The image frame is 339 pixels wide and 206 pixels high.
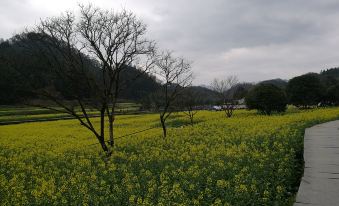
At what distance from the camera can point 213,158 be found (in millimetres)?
13742

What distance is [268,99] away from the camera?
1588 inches

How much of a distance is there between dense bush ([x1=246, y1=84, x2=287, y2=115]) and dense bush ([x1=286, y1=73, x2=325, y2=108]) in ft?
19.1

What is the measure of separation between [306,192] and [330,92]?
47.7m

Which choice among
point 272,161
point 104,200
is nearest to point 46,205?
point 104,200

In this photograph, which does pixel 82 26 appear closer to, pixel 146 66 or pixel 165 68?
pixel 146 66

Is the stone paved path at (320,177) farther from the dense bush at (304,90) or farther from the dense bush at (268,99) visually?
the dense bush at (304,90)

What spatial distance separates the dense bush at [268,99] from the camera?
132ft

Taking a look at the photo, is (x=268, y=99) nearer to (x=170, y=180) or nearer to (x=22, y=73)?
(x=22, y=73)

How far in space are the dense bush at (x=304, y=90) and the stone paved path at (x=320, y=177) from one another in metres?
35.3

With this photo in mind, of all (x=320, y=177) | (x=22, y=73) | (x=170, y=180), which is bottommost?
(x=170, y=180)

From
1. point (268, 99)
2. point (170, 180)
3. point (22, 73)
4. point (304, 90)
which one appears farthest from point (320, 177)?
point (304, 90)

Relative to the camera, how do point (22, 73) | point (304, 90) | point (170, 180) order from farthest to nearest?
point (304, 90), point (22, 73), point (170, 180)

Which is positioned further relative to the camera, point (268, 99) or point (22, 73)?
point (268, 99)

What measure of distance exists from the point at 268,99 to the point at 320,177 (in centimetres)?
3334
